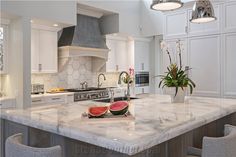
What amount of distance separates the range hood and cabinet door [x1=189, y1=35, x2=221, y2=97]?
2.10m

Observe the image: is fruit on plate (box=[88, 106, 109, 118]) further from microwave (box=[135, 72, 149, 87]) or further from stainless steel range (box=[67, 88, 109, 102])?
microwave (box=[135, 72, 149, 87])

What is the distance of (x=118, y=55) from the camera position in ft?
20.4

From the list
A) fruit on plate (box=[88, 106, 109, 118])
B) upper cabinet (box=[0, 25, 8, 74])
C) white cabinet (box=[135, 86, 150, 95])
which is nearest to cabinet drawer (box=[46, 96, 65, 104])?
upper cabinet (box=[0, 25, 8, 74])

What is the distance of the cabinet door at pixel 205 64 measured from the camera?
439cm

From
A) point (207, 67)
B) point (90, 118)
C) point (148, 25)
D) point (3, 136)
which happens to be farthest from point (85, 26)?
point (90, 118)

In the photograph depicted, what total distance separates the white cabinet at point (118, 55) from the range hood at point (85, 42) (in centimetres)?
26

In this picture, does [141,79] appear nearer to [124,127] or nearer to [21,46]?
[21,46]

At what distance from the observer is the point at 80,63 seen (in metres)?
5.75

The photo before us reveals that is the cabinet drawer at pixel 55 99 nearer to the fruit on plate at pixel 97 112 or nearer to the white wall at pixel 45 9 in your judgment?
the white wall at pixel 45 9

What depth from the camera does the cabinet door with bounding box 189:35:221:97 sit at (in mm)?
4391

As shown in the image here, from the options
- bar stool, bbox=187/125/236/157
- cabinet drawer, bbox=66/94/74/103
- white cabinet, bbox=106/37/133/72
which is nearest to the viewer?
bar stool, bbox=187/125/236/157

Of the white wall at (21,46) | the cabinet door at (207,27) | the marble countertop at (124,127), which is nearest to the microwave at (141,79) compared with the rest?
the cabinet door at (207,27)

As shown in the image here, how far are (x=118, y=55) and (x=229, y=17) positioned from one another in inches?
114

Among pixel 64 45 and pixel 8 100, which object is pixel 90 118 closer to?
pixel 8 100
